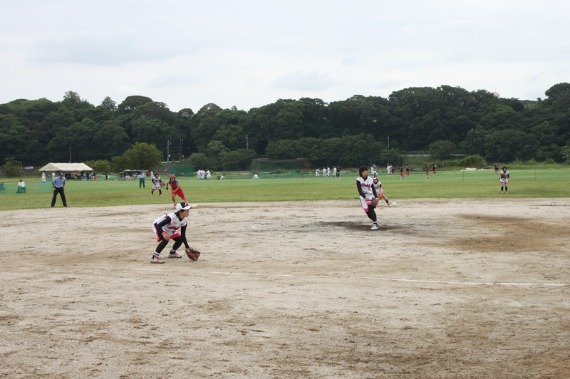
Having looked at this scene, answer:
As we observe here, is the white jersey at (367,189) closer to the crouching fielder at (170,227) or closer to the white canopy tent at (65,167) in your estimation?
the crouching fielder at (170,227)

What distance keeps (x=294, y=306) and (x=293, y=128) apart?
159182 mm

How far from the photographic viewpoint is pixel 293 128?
168 meters

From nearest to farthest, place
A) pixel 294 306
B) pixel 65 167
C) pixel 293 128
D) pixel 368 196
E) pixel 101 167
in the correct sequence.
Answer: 1. pixel 294 306
2. pixel 368 196
3. pixel 65 167
4. pixel 101 167
5. pixel 293 128

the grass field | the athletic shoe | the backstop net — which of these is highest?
the backstop net

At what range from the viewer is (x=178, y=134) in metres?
181

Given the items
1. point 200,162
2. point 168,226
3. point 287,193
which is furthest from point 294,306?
point 200,162

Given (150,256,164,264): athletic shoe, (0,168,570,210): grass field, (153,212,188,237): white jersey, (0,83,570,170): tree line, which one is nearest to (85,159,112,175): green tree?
(0,83,570,170): tree line

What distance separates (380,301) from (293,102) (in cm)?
16656

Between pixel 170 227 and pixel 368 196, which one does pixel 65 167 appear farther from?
pixel 170 227

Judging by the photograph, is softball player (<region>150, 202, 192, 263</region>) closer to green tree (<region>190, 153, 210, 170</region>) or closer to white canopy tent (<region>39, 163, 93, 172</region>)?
white canopy tent (<region>39, 163, 93, 172</region>)

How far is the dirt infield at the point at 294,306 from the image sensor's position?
7.27m

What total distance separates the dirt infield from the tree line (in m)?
127

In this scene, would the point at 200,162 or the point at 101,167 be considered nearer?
the point at 101,167

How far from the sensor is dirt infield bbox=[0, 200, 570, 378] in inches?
286
